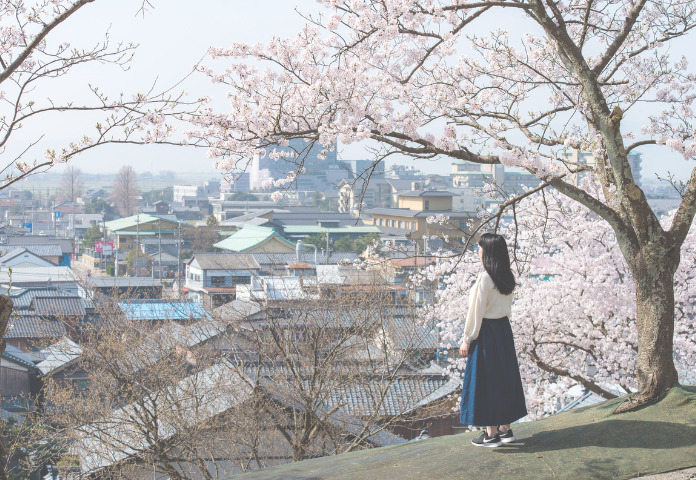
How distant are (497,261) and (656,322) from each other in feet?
4.43

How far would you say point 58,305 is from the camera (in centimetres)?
2255

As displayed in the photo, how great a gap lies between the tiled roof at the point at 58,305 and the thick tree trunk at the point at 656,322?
20428mm

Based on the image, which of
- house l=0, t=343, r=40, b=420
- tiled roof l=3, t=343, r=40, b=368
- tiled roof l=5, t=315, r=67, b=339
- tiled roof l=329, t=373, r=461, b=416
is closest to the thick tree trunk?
tiled roof l=329, t=373, r=461, b=416

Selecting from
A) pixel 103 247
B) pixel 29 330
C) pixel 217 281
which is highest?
pixel 103 247

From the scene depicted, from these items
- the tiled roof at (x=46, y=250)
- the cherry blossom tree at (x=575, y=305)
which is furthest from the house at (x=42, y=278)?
the cherry blossom tree at (x=575, y=305)

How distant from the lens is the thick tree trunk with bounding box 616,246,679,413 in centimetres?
423

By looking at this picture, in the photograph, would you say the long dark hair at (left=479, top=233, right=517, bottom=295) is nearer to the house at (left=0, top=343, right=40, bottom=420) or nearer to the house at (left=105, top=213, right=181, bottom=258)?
the house at (left=0, top=343, right=40, bottom=420)

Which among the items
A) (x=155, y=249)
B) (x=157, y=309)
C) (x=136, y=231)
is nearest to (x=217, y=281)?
(x=157, y=309)

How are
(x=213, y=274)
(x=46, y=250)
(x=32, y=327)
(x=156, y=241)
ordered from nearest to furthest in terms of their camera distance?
(x=32, y=327), (x=213, y=274), (x=46, y=250), (x=156, y=241)

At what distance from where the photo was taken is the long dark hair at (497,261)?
12.0 ft

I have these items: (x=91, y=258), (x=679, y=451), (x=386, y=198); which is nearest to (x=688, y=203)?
(x=679, y=451)

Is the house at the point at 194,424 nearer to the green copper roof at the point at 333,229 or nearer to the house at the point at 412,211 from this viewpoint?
the house at the point at 412,211

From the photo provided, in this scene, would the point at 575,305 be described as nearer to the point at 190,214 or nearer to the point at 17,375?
the point at 17,375

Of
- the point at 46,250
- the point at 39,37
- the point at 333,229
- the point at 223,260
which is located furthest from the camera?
the point at 333,229
